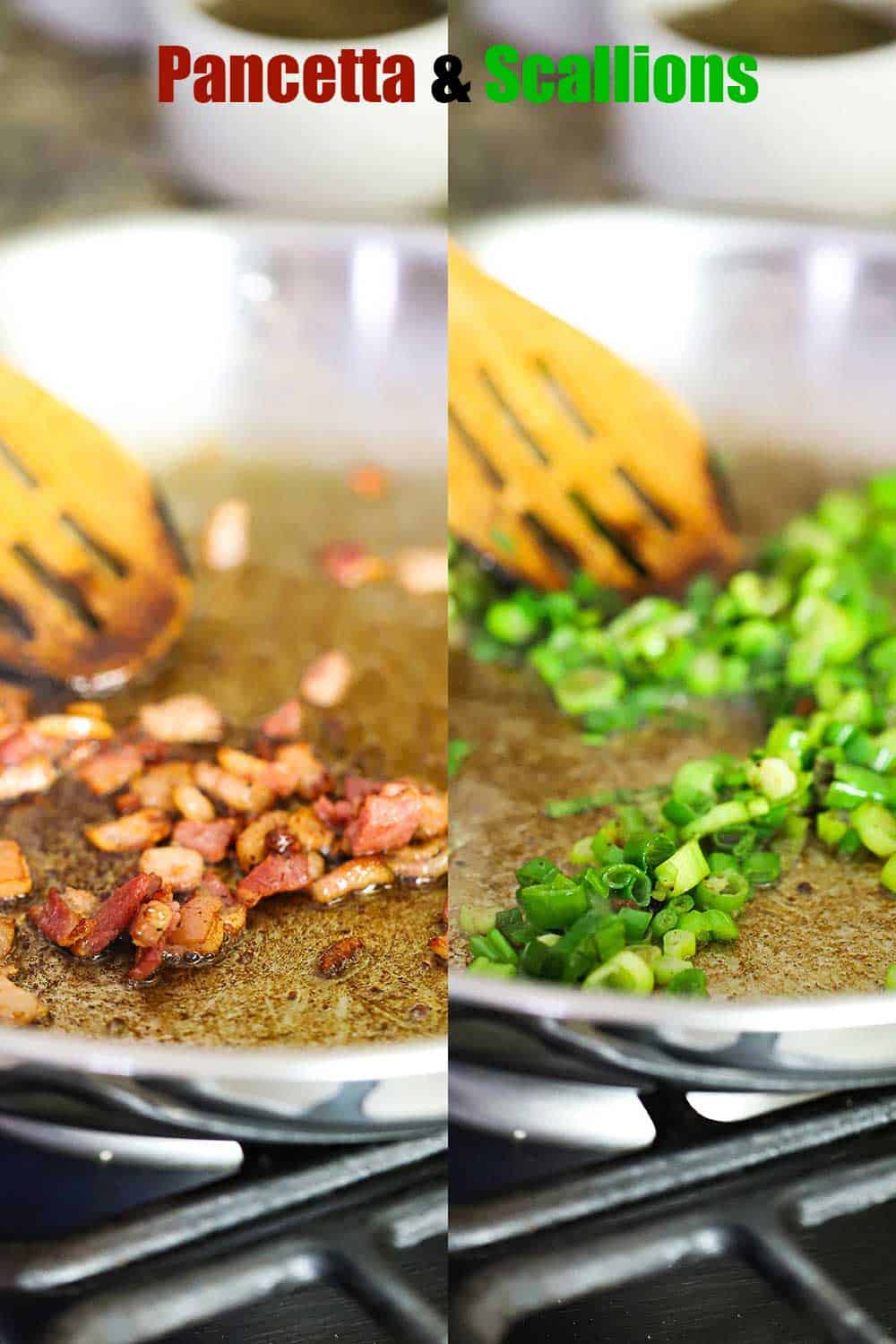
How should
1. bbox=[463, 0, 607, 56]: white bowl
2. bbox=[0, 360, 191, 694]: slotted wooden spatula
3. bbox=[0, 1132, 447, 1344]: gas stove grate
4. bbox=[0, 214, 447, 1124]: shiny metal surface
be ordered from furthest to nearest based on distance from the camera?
1. bbox=[463, 0, 607, 56]: white bowl
2. bbox=[0, 214, 447, 1124]: shiny metal surface
3. bbox=[0, 360, 191, 694]: slotted wooden spatula
4. bbox=[0, 1132, 447, 1344]: gas stove grate

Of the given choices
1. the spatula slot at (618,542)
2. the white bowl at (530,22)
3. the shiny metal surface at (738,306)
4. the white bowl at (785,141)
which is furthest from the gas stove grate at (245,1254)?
the white bowl at (530,22)

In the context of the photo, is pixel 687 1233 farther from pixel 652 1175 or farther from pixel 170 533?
pixel 170 533

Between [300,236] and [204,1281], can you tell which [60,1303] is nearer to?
[204,1281]

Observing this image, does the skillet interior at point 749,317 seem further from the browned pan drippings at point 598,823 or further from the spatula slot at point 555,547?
the browned pan drippings at point 598,823

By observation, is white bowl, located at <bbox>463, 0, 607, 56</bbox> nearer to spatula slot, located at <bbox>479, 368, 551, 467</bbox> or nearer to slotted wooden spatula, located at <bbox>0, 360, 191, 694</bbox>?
spatula slot, located at <bbox>479, 368, 551, 467</bbox>

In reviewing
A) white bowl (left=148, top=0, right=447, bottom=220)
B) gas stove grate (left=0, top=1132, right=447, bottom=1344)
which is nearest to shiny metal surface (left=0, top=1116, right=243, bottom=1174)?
gas stove grate (left=0, top=1132, right=447, bottom=1344)

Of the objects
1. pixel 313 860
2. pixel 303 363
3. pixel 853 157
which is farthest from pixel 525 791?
pixel 853 157
